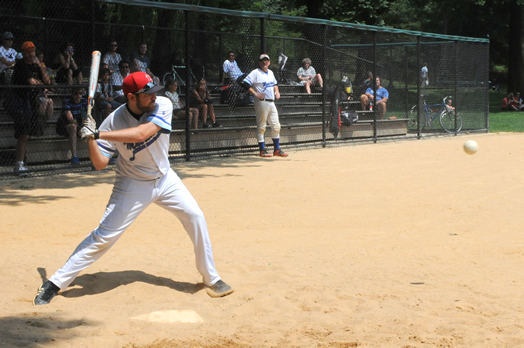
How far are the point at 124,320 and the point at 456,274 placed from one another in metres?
2.98

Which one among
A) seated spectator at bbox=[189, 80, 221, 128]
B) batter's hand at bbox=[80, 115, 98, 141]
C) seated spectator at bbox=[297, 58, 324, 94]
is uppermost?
seated spectator at bbox=[297, 58, 324, 94]

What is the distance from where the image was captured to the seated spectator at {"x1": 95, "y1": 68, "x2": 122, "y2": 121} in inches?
490

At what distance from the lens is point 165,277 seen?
18.6ft

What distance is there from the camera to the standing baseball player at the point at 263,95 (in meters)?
14.8

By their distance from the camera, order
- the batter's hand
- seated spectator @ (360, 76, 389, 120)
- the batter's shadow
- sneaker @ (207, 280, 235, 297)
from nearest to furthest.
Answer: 1. the batter's hand
2. sneaker @ (207, 280, 235, 297)
3. the batter's shadow
4. seated spectator @ (360, 76, 389, 120)

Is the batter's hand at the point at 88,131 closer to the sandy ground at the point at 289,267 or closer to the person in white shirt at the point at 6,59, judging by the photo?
the sandy ground at the point at 289,267

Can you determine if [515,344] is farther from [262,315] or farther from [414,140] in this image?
[414,140]

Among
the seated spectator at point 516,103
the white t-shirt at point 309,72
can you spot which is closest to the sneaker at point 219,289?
the white t-shirt at point 309,72

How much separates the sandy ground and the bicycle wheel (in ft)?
35.9

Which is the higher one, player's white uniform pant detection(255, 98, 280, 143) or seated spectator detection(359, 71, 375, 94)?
seated spectator detection(359, 71, 375, 94)

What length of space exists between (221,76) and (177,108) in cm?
268

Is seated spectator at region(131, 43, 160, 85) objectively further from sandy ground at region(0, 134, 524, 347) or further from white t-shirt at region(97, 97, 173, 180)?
white t-shirt at region(97, 97, 173, 180)

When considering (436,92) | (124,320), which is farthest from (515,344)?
(436,92)

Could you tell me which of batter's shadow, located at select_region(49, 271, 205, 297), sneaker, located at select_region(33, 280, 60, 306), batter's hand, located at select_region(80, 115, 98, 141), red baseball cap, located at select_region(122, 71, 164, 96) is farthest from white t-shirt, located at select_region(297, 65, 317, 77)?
sneaker, located at select_region(33, 280, 60, 306)
